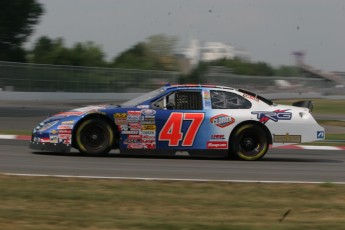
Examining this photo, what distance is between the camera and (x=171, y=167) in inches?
435

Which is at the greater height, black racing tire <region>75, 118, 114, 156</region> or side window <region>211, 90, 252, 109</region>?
side window <region>211, 90, 252, 109</region>

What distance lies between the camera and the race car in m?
11.9

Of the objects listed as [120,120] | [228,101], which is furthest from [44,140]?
[228,101]

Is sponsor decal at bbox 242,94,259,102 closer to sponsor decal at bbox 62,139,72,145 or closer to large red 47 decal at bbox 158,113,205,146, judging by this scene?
large red 47 decal at bbox 158,113,205,146

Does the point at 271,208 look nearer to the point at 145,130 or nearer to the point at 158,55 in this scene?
the point at 145,130

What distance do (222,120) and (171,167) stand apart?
175cm

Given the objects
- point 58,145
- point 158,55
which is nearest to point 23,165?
point 58,145

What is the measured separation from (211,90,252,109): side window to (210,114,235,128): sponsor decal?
8.4 inches

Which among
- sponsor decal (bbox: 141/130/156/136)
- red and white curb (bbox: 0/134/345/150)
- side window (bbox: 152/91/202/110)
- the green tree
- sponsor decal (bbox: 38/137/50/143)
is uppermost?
the green tree

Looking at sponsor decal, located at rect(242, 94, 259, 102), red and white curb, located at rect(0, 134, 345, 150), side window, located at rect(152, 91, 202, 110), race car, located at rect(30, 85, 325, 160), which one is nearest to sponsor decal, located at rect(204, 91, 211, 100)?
race car, located at rect(30, 85, 325, 160)

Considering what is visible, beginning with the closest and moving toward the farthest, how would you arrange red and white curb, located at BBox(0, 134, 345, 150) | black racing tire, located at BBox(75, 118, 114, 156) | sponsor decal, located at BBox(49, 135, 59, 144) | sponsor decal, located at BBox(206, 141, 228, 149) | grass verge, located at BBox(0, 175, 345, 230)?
grass verge, located at BBox(0, 175, 345, 230), sponsor decal, located at BBox(49, 135, 59, 144), black racing tire, located at BBox(75, 118, 114, 156), sponsor decal, located at BBox(206, 141, 228, 149), red and white curb, located at BBox(0, 134, 345, 150)

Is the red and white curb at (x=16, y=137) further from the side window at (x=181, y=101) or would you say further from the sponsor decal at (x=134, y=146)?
the side window at (x=181, y=101)

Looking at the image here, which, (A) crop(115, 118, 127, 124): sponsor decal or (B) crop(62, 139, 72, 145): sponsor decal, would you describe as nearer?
(B) crop(62, 139, 72, 145): sponsor decal

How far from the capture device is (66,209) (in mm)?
7012
